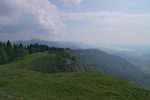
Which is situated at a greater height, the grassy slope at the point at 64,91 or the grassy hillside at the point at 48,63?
the grassy slope at the point at 64,91

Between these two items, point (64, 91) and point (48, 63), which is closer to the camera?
point (64, 91)

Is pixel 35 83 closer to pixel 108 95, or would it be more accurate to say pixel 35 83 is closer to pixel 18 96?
pixel 18 96

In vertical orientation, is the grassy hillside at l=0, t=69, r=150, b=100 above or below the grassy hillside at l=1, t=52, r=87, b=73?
above

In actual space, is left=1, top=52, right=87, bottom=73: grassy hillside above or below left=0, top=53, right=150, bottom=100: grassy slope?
below

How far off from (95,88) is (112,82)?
7905 millimetres

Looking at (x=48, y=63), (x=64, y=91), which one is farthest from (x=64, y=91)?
(x=48, y=63)

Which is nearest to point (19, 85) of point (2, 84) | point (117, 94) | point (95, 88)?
point (2, 84)

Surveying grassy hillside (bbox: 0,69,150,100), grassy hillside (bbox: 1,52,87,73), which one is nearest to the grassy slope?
grassy hillside (bbox: 0,69,150,100)

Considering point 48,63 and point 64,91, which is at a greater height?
point 64,91

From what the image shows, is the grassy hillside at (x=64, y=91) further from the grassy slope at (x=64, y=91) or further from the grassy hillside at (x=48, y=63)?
the grassy hillside at (x=48, y=63)

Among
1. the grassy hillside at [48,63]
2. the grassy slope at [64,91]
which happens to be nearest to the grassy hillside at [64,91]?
the grassy slope at [64,91]

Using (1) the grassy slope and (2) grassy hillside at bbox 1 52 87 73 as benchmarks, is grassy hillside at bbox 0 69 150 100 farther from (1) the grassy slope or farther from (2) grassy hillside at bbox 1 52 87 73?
(2) grassy hillside at bbox 1 52 87 73

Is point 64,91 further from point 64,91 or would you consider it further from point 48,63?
point 48,63

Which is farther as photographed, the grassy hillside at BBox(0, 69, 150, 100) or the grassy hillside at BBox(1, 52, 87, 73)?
the grassy hillside at BBox(1, 52, 87, 73)
